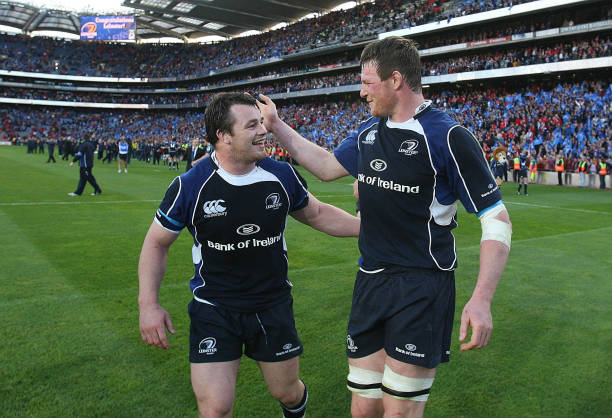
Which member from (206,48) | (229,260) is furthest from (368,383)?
(206,48)

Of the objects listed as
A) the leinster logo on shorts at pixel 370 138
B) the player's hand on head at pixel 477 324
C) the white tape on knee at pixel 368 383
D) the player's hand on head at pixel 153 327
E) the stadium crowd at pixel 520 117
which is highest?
the stadium crowd at pixel 520 117

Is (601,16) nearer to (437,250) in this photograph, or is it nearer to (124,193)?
(124,193)

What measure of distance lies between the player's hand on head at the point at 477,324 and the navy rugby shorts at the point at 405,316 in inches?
10.9

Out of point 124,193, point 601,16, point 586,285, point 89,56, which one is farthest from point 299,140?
point 89,56

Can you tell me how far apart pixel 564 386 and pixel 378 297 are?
2.52m

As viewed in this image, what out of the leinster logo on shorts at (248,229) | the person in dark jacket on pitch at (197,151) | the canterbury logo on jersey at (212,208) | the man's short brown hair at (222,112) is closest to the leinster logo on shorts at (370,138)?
the man's short brown hair at (222,112)

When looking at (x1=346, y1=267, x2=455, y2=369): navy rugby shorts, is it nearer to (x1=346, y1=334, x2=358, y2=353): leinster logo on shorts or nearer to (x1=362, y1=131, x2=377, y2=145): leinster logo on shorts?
(x1=346, y1=334, x2=358, y2=353): leinster logo on shorts

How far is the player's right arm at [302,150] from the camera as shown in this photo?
322cm

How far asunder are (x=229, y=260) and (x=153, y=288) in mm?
450

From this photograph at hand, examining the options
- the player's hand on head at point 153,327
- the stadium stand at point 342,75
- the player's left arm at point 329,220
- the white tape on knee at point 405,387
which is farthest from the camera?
the stadium stand at point 342,75

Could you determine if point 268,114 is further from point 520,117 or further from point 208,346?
point 520,117

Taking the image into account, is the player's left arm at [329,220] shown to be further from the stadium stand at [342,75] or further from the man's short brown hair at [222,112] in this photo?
the stadium stand at [342,75]

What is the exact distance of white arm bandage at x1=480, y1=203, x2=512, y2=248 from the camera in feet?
7.90

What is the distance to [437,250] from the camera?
2.65 meters
